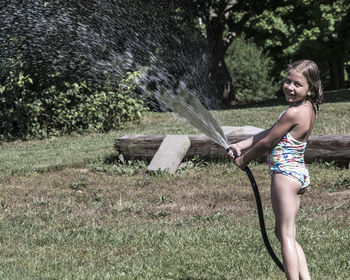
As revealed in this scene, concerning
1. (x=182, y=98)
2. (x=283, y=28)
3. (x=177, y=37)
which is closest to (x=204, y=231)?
(x=182, y=98)

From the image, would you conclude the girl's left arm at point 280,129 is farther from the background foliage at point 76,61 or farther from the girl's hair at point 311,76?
the background foliage at point 76,61

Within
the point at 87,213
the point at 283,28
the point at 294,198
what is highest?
the point at 294,198

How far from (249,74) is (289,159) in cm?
2492

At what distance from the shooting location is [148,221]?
18.5 feet

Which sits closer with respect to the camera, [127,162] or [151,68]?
[127,162]

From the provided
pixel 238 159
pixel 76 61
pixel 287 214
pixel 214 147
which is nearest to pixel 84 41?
pixel 76 61

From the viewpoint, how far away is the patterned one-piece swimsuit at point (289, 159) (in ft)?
11.0

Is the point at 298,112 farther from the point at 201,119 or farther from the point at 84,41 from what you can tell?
the point at 84,41

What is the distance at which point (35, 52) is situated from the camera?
12.3 meters

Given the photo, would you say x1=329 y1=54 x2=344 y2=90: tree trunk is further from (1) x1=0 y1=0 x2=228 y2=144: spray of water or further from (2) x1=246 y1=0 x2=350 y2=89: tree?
(1) x1=0 y1=0 x2=228 y2=144: spray of water

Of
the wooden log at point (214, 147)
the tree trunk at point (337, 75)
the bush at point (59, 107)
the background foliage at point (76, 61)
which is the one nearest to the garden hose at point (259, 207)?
the wooden log at point (214, 147)

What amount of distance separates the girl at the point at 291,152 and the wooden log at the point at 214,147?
13.9 feet

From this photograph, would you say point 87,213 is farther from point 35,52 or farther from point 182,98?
point 35,52

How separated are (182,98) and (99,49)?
817 cm
